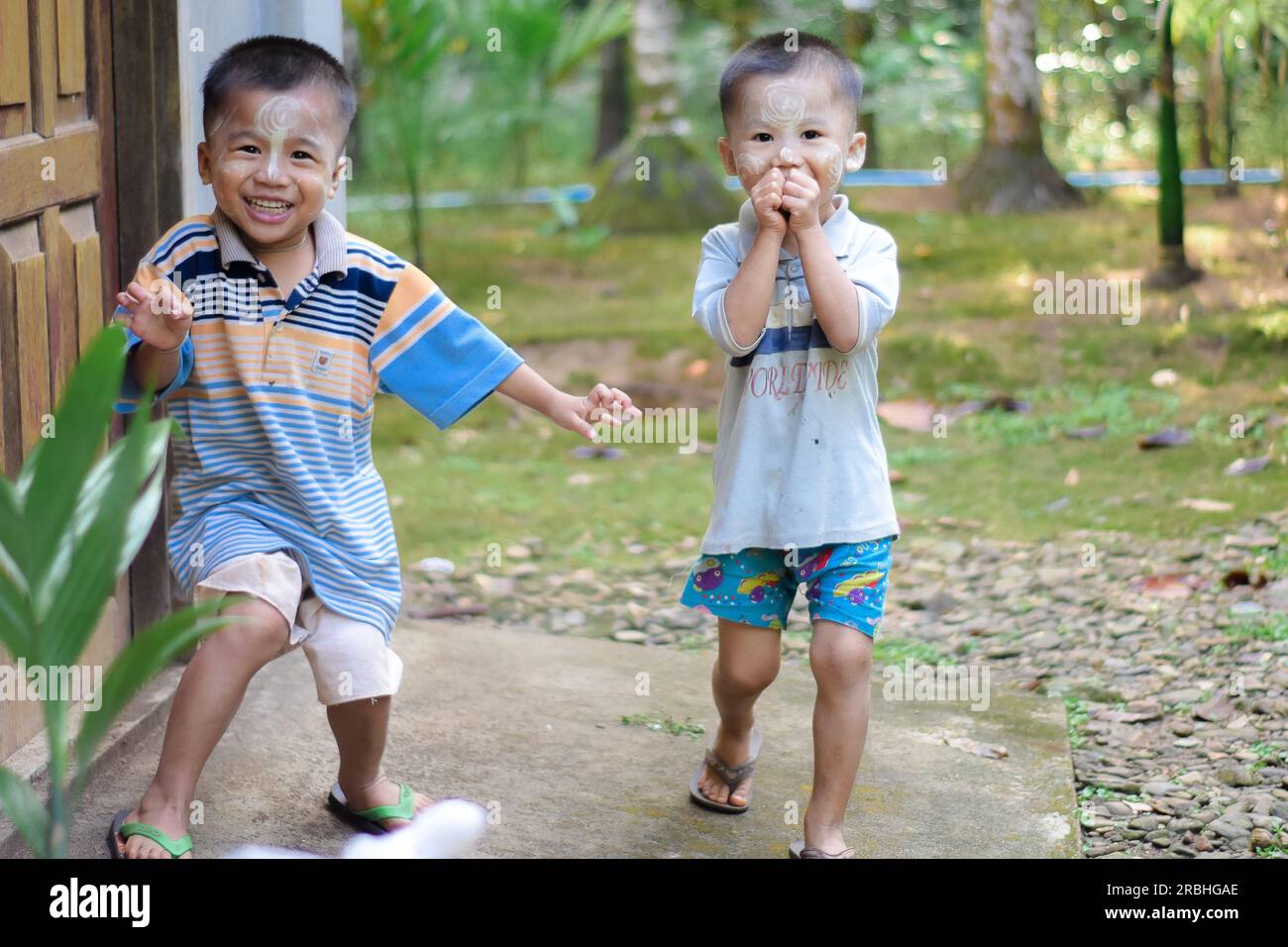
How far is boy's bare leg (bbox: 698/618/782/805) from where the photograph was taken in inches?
118

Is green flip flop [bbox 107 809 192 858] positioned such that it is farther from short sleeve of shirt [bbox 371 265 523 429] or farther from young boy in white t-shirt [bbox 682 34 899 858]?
young boy in white t-shirt [bbox 682 34 899 858]

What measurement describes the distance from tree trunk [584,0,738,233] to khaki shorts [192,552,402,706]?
7.11 meters

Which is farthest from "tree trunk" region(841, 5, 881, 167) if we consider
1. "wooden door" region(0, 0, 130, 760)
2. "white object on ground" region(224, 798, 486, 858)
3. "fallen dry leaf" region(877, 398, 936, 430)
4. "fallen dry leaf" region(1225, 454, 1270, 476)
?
"white object on ground" region(224, 798, 486, 858)

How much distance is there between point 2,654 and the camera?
2.92 m

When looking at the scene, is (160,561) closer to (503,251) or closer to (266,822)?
(266,822)

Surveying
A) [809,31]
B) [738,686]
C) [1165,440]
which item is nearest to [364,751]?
[738,686]

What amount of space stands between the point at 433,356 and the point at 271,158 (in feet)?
1.51

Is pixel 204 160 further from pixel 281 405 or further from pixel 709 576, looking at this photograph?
pixel 709 576

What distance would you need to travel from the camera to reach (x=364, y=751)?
2910mm

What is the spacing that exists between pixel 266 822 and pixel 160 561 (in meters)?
0.88

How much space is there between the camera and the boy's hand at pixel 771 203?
9.05 ft

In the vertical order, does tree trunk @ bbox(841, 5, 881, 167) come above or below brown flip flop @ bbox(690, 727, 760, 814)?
above

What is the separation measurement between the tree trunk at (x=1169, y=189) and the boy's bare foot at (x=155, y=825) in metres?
6.19

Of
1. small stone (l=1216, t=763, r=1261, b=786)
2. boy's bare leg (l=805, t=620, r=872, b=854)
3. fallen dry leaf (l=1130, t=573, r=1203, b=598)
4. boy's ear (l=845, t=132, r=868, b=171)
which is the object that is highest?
boy's ear (l=845, t=132, r=868, b=171)
